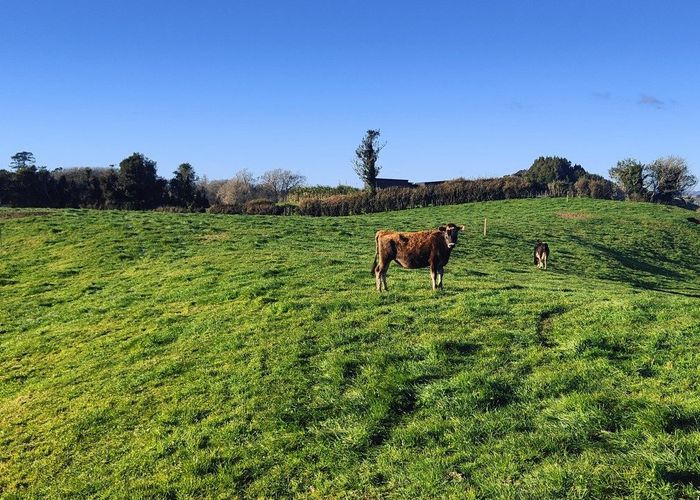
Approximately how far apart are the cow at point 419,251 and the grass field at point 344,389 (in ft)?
2.57

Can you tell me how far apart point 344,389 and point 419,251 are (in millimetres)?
7275

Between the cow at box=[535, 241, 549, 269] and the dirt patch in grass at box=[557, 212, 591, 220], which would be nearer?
the cow at box=[535, 241, 549, 269]

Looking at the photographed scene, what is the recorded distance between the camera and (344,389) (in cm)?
914

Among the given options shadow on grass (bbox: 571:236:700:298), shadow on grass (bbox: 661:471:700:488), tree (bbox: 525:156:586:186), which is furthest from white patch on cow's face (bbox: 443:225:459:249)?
tree (bbox: 525:156:586:186)

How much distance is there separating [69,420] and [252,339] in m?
4.10

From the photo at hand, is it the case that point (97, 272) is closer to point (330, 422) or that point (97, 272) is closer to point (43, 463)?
point (43, 463)

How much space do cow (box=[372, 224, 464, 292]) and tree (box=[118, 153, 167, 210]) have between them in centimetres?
4978

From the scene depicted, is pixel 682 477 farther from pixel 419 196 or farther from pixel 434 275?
pixel 419 196

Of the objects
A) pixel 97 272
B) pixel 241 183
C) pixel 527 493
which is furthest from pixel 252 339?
pixel 241 183

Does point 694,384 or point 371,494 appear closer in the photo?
point 371,494

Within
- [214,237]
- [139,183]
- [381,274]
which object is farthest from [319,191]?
[381,274]

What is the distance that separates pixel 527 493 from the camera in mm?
5875

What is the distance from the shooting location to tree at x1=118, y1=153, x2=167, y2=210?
193 ft

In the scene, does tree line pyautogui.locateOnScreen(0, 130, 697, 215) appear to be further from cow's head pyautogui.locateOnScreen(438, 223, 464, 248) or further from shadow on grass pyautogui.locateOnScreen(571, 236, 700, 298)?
cow's head pyautogui.locateOnScreen(438, 223, 464, 248)
